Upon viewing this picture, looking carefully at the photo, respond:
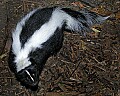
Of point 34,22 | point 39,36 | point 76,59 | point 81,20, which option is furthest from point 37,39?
point 81,20

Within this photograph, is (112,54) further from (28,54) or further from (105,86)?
(28,54)

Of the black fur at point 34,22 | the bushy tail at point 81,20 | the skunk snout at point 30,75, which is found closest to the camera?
the skunk snout at point 30,75

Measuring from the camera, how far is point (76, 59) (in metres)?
5.82

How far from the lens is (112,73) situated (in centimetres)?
563

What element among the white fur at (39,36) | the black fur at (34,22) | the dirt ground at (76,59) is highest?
the black fur at (34,22)

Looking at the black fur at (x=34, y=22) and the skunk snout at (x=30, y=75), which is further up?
the black fur at (x=34, y=22)

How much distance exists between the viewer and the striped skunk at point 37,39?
5082mm

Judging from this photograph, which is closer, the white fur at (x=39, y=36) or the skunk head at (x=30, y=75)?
the skunk head at (x=30, y=75)

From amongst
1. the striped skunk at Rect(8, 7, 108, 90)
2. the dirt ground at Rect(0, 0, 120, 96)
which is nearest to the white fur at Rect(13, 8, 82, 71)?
the striped skunk at Rect(8, 7, 108, 90)

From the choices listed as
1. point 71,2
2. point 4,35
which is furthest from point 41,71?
point 71,2

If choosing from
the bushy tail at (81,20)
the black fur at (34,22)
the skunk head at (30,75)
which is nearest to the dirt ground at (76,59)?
the bushy tail at (81,20)

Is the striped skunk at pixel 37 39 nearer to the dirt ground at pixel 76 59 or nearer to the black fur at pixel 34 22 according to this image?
the black fur at pixel 34 22

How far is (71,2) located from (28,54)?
204 centimetres

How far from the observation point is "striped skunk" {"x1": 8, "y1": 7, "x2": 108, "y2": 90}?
16.7 feet
